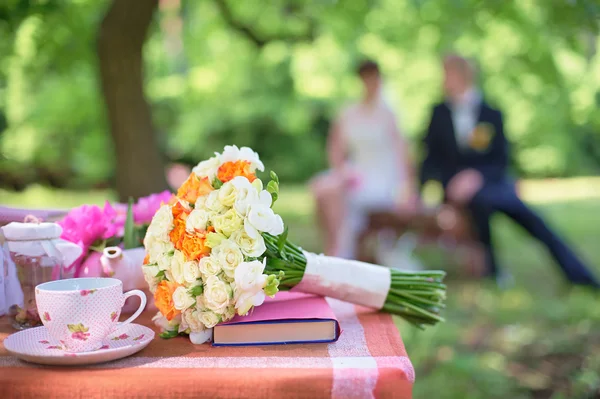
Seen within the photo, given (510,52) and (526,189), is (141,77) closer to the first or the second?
(510,52)

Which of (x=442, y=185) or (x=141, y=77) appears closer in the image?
(x=141, y=77)

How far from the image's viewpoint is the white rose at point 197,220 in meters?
1.35

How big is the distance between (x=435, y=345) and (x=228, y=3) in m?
3.95

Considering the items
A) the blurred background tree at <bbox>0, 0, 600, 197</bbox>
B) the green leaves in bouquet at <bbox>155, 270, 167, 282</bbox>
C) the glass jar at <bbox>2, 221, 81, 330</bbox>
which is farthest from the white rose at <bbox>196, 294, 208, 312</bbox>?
the blurred background tree at <bbox>0, 0, 600, 197</bbox>

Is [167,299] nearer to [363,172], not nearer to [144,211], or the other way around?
[144,211]

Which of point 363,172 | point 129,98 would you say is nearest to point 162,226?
point 129,98

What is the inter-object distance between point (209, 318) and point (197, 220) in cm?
19

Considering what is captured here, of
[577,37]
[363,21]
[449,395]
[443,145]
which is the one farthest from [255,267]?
[443,145]

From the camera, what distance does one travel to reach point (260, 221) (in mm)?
1323

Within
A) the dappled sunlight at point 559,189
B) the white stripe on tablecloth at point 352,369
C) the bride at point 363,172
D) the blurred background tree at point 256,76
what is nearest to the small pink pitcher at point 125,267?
the white stripe on tablecloth at point 352,369

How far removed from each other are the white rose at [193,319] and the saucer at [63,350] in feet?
0.25

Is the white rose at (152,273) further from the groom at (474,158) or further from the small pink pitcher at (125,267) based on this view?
the groom at (474,158)

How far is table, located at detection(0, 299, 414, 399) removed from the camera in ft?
3.81

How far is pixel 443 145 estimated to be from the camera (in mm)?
6117
